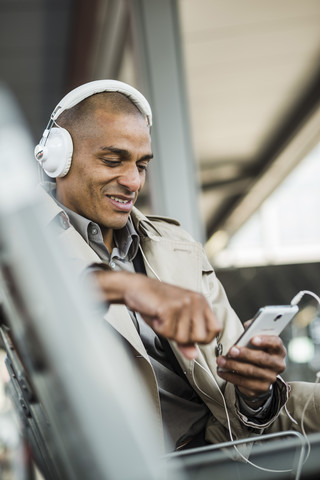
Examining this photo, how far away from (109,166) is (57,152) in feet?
0.38

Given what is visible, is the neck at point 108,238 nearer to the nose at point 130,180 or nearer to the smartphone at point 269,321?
the nose at point 130,180

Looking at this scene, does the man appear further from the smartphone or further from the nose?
the smartphone

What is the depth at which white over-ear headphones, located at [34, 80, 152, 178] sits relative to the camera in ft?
4.79

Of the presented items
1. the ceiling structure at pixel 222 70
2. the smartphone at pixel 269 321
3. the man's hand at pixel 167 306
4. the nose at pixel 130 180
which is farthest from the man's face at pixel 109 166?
the ceiling structure at pixel 222 70

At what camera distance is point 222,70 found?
5.37 meters

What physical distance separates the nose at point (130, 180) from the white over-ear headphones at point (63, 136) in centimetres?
12

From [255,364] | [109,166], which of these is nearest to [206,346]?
[255,364]

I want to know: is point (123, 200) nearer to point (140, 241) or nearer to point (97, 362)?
point (140, 241)

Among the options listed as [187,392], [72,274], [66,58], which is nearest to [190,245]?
[187,392]

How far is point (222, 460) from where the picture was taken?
2.89 feet

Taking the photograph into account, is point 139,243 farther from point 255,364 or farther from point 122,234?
point 255,364

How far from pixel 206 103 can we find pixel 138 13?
208 centimetres

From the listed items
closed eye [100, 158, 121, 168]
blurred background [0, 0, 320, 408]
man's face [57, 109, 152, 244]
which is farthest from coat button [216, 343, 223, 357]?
blurred background [0, 0, 320, 408]

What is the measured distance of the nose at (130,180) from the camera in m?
1.47
